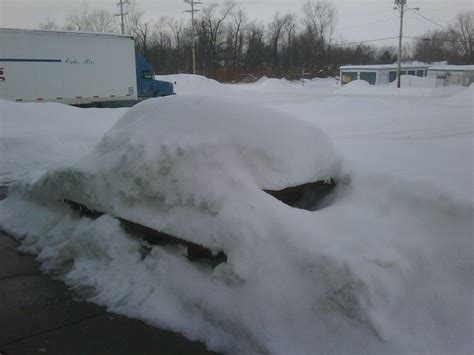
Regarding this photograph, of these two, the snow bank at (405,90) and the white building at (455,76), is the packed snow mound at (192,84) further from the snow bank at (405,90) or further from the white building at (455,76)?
the white building at (455,76)

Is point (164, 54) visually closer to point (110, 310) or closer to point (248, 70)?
point (248, 70)

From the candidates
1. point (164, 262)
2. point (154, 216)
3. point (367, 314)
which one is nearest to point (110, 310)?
point (164, 262)

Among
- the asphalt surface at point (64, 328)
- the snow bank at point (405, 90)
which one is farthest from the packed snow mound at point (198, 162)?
the snow bank at point (405, 90)

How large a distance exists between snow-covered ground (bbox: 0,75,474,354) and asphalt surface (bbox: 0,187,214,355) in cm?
12

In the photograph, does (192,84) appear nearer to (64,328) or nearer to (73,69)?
(73,69)

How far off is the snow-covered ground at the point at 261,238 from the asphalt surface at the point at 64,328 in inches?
4.9

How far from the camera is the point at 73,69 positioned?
21.0m

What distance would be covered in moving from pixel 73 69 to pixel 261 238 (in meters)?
19.7

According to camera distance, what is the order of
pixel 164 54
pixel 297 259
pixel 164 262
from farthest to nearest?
pixel 164 54 < pixel 164 262 < pixel 297 259

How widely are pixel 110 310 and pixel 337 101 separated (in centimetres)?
2083

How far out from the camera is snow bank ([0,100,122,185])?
9406 millimetres

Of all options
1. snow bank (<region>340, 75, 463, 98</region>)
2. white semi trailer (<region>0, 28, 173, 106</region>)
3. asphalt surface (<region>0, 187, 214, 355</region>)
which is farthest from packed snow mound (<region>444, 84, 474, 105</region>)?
asphalt surface (<region>0, 187, 214, 355</region>)

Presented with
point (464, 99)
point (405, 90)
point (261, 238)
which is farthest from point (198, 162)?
point (405, 90)

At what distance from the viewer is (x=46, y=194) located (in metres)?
5.81
